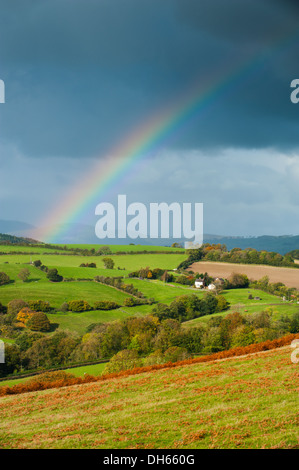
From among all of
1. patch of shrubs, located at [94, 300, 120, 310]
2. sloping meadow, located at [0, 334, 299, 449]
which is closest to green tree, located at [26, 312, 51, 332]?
patch of shrubs, located at [94, 300, 120, 310]

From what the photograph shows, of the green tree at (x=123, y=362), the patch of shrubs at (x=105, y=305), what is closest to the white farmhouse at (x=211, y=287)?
the patch of shrubs at (x=105, y=305)

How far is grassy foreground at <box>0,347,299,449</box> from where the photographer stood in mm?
12227

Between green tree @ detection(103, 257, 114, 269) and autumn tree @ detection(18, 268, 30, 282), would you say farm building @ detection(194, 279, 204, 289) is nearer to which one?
green tree @ detection(103, 257, 114, 269)

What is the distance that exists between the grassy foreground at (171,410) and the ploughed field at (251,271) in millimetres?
91440

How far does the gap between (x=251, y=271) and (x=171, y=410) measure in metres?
116

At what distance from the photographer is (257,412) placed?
14.2 metres

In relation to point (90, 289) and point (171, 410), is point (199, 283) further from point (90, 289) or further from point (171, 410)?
point (171, 410)

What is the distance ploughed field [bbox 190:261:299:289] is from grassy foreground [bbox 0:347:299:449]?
9144cm

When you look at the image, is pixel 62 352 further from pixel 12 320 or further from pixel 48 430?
pixel 48 430

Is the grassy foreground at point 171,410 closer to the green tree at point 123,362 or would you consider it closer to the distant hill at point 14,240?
the green tree at point 123,362

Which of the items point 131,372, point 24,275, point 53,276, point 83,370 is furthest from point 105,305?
point 131,372

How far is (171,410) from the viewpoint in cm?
1600

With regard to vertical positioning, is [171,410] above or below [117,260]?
above

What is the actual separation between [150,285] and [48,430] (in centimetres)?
9425
